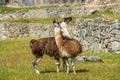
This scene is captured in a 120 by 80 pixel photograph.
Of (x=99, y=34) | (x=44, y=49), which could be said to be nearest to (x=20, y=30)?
(x=99, y=34)

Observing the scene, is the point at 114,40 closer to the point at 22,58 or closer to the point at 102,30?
the point at 102,30

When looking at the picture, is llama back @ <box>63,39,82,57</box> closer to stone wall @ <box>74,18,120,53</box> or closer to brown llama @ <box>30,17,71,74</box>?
brown llama @ <box>30,17,71,74</box>

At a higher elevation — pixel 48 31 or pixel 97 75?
pixel 97 75

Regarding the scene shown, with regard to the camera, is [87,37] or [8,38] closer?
[87,37]

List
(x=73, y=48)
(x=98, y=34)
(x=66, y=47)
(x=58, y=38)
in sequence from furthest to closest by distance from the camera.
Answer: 1. (x=98, y=34)
2. (x=58, y=38)
3. (x=66, y=47)
4. (x=73, y=48)

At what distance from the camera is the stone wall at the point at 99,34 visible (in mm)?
31328

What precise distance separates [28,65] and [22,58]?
5.18m

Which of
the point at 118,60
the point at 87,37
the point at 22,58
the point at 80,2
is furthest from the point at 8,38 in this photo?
the point at 80,2

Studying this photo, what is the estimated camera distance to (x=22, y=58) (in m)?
30.0

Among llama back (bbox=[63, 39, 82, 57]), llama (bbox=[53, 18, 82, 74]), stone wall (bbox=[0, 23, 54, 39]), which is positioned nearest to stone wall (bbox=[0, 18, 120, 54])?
llama (bbox=[53, 18, 82, 74])

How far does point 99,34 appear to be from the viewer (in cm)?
3334

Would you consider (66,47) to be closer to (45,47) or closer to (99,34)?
(45,47)

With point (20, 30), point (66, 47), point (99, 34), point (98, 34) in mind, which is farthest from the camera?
point (20, 30)

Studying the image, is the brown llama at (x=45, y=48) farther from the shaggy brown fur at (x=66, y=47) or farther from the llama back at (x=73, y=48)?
the llama back at (x=73, y=48)
